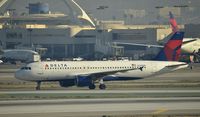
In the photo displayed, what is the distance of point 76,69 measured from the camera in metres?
95.9

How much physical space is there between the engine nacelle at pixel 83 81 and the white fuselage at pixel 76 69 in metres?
1.37

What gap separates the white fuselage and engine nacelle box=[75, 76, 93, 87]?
4.48 ft

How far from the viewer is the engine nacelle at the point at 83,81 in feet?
308

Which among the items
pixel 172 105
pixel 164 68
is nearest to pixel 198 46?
pixel 164 68

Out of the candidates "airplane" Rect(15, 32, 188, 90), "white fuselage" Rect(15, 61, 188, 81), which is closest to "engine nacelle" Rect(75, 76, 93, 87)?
"airplane" Rect(15, 32, 188, 90)

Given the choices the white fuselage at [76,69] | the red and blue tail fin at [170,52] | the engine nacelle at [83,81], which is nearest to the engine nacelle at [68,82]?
the white fuselage at [76,69]

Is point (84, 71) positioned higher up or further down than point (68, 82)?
higher up

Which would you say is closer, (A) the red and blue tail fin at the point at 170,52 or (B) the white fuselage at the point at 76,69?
(B) the white fuselage at the point at 76,69

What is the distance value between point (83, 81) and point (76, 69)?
2620mm

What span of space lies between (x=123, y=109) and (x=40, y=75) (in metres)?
27.8

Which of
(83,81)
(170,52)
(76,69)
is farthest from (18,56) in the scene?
(83,81)

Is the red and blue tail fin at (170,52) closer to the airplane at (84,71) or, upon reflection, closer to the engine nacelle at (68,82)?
Result: the airplane at (84,71)

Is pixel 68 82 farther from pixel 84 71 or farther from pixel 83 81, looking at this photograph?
pixel 83 81

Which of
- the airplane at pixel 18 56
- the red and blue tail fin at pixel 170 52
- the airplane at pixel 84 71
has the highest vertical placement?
the red and blue tail fin at pixel 170 52
